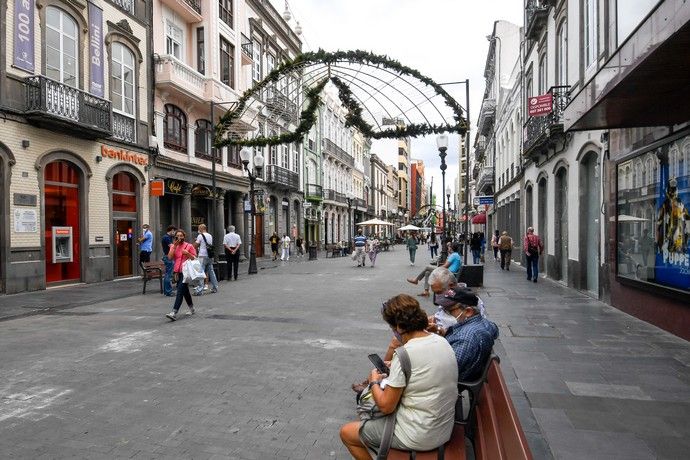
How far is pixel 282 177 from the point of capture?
3241 centimetres

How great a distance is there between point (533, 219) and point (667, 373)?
1471cm

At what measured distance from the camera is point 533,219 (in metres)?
19.8

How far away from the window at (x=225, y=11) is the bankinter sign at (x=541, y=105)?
15.6m

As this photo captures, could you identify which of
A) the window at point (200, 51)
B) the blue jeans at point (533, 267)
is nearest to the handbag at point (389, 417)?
the blue jeans at point (533, 267)

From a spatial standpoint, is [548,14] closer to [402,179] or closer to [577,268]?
[577,268]

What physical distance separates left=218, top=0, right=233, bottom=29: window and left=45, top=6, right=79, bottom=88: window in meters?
9.84

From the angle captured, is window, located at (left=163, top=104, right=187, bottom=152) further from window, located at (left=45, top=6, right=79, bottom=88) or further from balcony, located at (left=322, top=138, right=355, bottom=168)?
balcony, located at (left=322, top=138, right=355, bottom=168)

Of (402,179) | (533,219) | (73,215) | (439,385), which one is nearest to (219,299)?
(73,215)

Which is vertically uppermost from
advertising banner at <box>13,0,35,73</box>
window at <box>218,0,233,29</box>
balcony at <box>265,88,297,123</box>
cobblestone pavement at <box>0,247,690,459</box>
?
window at <box>218,0,233,29</box>

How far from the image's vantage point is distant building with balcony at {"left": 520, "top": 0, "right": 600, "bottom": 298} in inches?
487

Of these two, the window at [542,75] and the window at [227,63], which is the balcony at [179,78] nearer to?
the window at [227,63]

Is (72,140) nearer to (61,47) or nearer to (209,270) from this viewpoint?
(61,47)

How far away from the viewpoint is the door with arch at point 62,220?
14.4 meters

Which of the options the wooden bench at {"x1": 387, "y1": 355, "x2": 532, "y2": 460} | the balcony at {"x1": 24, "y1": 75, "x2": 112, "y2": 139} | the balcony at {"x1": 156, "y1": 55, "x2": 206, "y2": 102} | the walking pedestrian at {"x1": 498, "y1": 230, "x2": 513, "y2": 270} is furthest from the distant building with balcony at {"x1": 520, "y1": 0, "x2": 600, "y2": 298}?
the balcony at {"x1": 156, "y1": 55, "x2": 206, "y2": 102}
